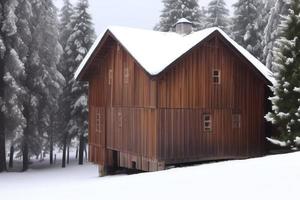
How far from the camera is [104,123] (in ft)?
88.9

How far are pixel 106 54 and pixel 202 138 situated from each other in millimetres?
8589

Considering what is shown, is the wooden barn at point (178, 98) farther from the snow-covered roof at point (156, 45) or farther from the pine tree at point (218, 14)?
the pine tree at point (218, 14)

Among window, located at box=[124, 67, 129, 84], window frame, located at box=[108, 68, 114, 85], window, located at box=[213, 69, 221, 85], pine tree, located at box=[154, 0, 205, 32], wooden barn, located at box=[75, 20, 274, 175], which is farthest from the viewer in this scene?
pine tree, located at box=[154, 0, 205, 32]

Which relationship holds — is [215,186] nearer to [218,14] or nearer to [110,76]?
[110,76]

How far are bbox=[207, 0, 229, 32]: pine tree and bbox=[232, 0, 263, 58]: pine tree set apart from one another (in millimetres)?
4935

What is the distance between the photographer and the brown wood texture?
71.8ft

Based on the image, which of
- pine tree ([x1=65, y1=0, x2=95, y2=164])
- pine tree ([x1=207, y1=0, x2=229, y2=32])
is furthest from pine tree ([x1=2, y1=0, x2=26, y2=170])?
pine tree ([x1=207, y1=0, x2=229, y2=32])

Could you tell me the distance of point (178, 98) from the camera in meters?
22.2

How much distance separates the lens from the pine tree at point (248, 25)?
4097 centimetres

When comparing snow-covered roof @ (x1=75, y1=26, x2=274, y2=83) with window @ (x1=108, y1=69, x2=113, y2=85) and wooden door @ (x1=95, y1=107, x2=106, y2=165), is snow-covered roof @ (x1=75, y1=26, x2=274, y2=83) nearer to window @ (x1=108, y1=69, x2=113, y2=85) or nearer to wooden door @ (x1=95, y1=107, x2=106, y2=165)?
window @ (x1=108, y1=69, x2=113, y2=85)

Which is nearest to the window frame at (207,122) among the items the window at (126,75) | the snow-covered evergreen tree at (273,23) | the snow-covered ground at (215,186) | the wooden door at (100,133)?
the window at (126,75)

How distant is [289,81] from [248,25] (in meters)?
21.5

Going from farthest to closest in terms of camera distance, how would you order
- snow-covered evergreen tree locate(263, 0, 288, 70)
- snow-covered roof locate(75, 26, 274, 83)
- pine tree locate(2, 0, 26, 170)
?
pine tree locate(2, 0, 26, 170)
snow-covered evergreen tree locate(263, 0, 288, 70)
snow-covered roof locate(75, 26, 274, 83)

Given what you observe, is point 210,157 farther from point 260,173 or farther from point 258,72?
point 260,173
